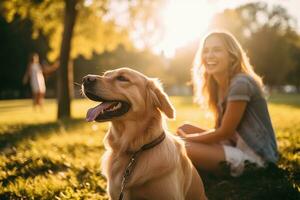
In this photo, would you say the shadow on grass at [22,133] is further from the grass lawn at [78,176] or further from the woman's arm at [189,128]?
the woman's arm at [189,128]

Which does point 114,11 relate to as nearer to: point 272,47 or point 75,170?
point 75,170

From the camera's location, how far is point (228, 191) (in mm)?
4953

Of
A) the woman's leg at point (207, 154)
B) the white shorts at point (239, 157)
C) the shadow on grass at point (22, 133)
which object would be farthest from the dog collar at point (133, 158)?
the shadow on grass at point (22, 133)

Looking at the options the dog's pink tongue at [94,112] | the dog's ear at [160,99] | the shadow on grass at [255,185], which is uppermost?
the dog's ear at [160,99]

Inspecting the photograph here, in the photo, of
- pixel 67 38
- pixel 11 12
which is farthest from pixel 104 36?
pixel 11 12

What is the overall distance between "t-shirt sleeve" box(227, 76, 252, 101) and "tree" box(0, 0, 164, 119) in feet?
33.3

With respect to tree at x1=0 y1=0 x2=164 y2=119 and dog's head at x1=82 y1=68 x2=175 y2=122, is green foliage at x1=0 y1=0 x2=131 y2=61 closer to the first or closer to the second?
tree at x1=0 y1=0 x2=164 y2=119

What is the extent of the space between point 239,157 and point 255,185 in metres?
0.48

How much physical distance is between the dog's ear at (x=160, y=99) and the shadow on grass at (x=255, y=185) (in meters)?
1.33

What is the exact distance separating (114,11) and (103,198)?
11.9m

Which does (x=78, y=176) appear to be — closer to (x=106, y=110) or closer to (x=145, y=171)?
(x=106, y=110)

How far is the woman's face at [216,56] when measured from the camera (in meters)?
5.55

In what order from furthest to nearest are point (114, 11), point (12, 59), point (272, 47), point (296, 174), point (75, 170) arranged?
point (272, 47)
point (12, 59)
point (114, 11)
point (75, 170)
point (296, 174)

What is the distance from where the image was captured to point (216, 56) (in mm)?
5527
